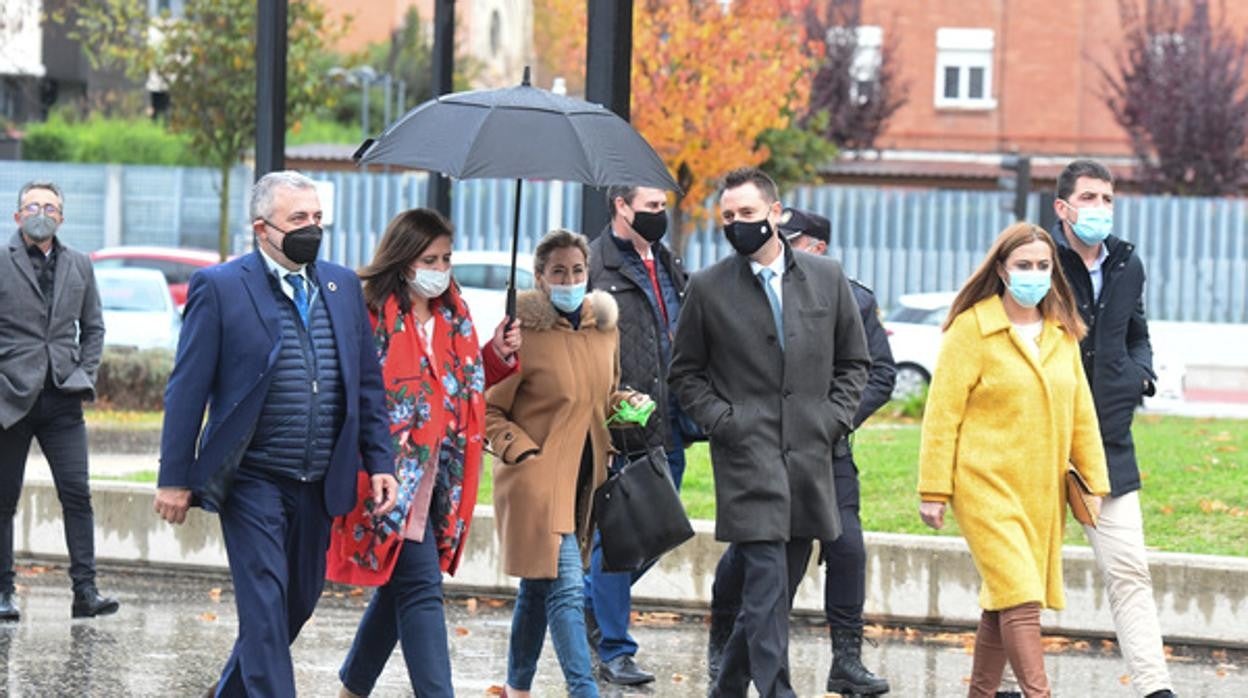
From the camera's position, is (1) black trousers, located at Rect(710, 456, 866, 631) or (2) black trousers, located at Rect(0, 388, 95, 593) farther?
(2) black trousers, located at Rect(0, 388, 95, 593)

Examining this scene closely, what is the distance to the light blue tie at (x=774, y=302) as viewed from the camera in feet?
25.4

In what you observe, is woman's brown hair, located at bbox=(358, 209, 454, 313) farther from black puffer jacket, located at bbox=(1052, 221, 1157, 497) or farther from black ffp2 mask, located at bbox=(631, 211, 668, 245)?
black puffer jacket, located at bbox=(1052, 221, 1157, 497)

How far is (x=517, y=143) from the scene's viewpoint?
7.39 meters

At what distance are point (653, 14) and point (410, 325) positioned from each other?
25.5 meters

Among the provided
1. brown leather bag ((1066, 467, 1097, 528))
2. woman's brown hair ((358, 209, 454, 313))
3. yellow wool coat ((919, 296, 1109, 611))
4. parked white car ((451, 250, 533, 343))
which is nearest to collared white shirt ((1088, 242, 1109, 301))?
yellow wool coat ((919, 296, 1109, 611))

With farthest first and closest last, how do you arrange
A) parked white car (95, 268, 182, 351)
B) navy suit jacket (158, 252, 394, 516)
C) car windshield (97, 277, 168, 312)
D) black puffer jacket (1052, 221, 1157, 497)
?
car windshield (97, 277, 168, 312), parked white car (95, 268, 182, 351), black puffer jacket (1052, 221, 1157, 497), navy suit jacket (158, 252, 394, 516)

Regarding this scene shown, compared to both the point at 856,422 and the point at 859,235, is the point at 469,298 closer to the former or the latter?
the point at 859,235

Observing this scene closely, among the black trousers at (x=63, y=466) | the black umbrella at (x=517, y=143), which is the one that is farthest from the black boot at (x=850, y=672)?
the black trousers at (x=63, y=466)

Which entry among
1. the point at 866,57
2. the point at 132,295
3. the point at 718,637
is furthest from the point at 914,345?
the point at 866,57

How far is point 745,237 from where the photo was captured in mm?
7691

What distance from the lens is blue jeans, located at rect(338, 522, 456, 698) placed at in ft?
23.0

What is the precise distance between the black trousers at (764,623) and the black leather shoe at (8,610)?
3.70 meters

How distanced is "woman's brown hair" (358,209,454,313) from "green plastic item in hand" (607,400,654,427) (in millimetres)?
959

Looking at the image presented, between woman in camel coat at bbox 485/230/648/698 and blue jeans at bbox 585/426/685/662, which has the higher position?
woman in camel coat at bbox 485/230/648/698
